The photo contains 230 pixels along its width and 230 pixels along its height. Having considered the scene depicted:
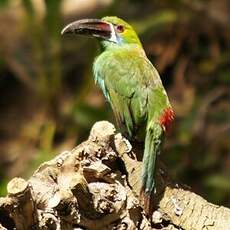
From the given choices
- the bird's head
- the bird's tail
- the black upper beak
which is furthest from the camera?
the bird's head

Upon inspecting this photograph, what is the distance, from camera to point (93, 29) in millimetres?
4480

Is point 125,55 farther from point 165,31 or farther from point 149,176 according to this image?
point 165,31

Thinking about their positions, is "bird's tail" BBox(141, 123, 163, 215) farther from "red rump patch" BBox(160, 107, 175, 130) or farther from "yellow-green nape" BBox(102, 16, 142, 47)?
"yellow-green nape" BBox(102, 16, 142, 47)

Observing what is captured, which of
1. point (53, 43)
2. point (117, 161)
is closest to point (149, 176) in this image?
point (117, 161)

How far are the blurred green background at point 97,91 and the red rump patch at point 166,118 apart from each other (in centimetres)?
249

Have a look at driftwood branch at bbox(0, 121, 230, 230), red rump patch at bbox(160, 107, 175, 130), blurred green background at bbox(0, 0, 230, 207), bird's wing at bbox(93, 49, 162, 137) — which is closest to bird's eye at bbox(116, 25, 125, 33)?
bird's wing at bbox(93, 49, 162, 137)

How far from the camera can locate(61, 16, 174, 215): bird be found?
152 inches

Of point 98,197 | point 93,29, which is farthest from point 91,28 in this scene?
Result: point 98,197

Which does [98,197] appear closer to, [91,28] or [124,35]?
[91,28]

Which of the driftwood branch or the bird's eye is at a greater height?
the bird's eye

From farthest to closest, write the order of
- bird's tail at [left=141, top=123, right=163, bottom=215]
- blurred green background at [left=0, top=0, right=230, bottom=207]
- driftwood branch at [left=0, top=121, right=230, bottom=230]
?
1. blurred green background at [left=0, top=0, right=230, bottom=207]
2. bird's tail at [left=141, top=123, right=163, bottom=215]
3. driftwood branch at [left=0, top=121, right=230, bottom=230]

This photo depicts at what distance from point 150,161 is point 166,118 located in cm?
44

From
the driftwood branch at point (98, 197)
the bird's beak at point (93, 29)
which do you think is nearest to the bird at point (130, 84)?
the bird's beak at point (93, 29)

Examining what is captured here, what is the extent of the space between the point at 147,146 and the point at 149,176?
37 cm
